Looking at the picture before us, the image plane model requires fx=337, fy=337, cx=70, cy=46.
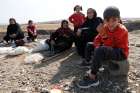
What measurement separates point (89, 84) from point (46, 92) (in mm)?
743

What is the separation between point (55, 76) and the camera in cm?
671

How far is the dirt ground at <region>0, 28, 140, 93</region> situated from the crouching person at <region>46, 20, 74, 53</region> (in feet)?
1.55

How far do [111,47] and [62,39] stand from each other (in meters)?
3.77

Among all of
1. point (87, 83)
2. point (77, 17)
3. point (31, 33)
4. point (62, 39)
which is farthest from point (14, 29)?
point (87, 83)

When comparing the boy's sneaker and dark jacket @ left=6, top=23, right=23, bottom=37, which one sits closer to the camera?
the boy's sneaker

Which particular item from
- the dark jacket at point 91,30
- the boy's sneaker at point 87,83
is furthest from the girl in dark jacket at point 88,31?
the boy's sneaker at point 87,83

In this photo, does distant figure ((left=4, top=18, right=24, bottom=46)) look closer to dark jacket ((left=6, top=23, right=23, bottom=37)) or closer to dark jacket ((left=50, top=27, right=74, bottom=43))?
dark jacket ((left=6, top=23, right=23, bottom=37))

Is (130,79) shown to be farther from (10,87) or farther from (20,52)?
(20,52)

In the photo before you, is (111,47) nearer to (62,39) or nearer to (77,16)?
(62,39)

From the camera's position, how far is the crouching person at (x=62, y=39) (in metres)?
9.28

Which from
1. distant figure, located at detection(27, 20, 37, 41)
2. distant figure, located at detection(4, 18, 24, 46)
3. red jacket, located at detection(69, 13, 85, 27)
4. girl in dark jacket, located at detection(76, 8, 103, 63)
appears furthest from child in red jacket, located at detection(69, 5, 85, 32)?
distant figure, located at detection(27, 20, 37, 41)

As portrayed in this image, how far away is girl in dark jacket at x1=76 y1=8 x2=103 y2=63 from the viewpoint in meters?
8.05

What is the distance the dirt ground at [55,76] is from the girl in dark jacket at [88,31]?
304mm

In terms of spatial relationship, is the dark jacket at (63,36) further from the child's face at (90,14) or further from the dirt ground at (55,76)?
the child's face at (90,14)
